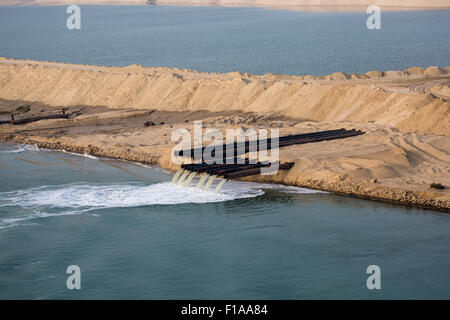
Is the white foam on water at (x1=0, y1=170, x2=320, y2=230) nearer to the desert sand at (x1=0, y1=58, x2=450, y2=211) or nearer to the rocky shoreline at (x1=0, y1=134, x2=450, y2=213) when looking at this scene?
the rocky shoreline at (x1=0, y1=134, x2=450, y2=213)

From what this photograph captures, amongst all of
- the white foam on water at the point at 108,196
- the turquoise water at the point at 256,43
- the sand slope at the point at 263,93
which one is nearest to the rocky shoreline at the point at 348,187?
the white foam on water at the point at 108,196

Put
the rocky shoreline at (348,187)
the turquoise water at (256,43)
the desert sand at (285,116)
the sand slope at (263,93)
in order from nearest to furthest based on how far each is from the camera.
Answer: the rocky shoreline at (348,187)
the desert sand at (285,116)
the sand slope at (263,93)
the turquoise water at (256,43)

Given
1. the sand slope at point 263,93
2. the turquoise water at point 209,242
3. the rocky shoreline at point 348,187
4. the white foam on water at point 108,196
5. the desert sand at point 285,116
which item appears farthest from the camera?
the sand slope at point 263,93

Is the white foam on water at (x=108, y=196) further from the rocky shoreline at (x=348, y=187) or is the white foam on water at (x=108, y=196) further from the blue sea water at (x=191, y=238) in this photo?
the rocky shoreline at (x=348, y=187)

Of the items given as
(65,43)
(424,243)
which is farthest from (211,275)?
(65,43)

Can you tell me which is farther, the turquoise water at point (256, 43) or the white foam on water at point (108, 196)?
the turquoise water at point (256, 43)
